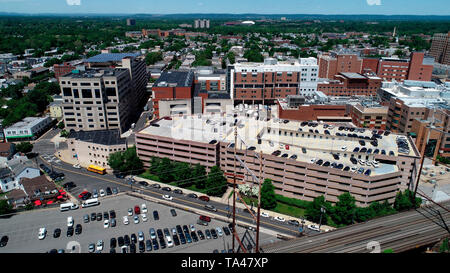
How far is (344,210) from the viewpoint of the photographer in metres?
22.7

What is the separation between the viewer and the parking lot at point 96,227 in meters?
20.8

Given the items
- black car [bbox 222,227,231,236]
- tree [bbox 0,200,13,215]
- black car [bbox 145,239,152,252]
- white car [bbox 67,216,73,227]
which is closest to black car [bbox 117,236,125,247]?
black car [bbox 145,239,152,252]

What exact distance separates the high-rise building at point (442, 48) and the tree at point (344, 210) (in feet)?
233

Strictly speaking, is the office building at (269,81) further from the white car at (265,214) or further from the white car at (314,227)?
the white car at (314,227)

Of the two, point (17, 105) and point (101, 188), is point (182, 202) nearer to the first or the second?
point (101, 188)

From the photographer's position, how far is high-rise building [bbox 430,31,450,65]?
243ft

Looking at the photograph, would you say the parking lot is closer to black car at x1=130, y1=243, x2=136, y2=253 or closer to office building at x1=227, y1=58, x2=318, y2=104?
black car at x1=130, y1=243, x2=136, y2=253

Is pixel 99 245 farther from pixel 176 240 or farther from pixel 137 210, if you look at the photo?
pixel 176 240

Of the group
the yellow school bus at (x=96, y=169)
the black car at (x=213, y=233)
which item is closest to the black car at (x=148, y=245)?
the black car at (x=213, y=233)

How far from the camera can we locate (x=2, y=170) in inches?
1169

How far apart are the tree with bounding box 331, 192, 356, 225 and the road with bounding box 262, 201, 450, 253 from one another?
509 cm
